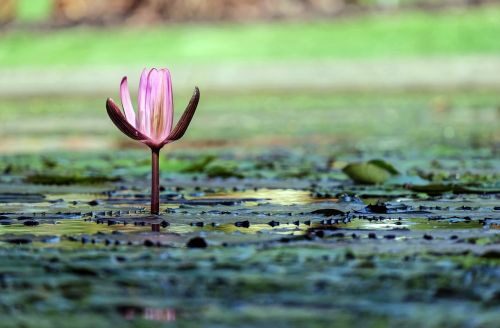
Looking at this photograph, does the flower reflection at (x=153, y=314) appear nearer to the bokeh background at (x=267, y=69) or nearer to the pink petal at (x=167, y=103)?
the pink petal at (x=167, y=103)

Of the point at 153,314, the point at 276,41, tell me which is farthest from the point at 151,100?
the point at 276,41

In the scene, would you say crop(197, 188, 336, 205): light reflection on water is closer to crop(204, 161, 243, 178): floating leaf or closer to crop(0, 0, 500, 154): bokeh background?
crop(204, 161, 243, 178): floating leaf

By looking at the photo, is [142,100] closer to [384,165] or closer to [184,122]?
[184,122]

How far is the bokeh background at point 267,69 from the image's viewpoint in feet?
25.1

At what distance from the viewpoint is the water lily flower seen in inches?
107

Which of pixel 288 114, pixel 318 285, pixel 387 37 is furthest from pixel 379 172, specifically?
pixel 387 37

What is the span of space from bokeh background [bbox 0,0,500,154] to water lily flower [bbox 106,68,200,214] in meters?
3.11

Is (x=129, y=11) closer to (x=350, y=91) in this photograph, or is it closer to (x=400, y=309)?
(x=350, y=91)

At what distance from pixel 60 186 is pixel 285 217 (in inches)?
48.5

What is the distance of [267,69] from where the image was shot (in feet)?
51.2

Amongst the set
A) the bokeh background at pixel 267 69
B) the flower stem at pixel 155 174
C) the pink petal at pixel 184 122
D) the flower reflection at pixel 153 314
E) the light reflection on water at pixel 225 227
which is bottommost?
the flower reflection at pixel 153 314

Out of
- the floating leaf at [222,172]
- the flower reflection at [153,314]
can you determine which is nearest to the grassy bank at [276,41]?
the floating leaf at [222,172]

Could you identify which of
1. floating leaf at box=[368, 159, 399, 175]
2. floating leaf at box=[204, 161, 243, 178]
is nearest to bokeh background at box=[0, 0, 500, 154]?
floating leaf at box=[204, 161, 243, 178]

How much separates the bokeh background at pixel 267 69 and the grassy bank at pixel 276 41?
30 mm
